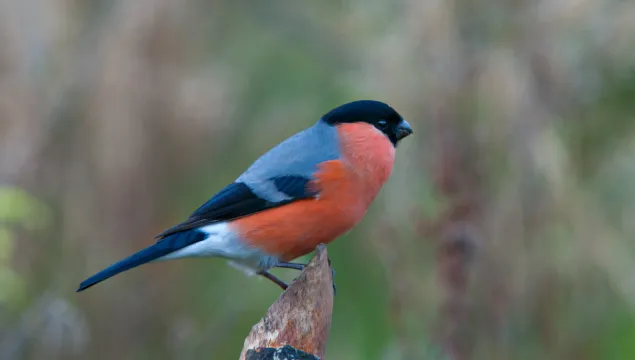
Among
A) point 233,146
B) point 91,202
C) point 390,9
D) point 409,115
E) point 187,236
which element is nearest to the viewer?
point 187,236

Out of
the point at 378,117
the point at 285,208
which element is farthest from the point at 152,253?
the point at 378,117

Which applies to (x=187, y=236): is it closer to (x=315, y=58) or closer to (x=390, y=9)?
(x=390, y=9)

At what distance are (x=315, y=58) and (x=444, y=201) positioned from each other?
5.40 feet

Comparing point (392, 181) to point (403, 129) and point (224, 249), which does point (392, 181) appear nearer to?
point (403, 129)

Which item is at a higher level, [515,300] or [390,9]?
[390,9]

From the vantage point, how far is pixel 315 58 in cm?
433

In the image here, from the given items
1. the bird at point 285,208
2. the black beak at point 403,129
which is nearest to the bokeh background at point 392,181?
the black beak at point 403,129

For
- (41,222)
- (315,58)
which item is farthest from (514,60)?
(41,222)

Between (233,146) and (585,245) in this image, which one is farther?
(233,146)

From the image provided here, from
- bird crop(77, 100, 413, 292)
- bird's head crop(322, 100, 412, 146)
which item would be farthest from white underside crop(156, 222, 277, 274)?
bird's head crop(322, 100, 412, 146)

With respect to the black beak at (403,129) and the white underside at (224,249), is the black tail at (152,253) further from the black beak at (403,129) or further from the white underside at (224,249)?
the black beak at (403,129)

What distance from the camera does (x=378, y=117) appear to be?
274 cm

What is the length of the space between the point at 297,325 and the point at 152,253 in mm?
807

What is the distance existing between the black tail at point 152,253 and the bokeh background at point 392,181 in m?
0.52
